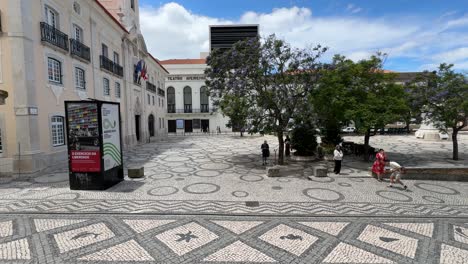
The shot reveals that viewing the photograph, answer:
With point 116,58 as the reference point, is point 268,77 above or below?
below

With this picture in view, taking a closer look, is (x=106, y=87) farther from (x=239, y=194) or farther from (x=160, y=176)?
(x=239, y=194)

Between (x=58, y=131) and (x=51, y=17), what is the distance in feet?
21.3

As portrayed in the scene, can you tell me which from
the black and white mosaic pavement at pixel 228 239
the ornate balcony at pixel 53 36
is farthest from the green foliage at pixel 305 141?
the ornate balcony at pixel 53 36

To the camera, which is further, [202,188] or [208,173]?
[208,173]

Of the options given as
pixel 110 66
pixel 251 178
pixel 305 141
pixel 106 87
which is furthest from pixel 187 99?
pixel 251 178

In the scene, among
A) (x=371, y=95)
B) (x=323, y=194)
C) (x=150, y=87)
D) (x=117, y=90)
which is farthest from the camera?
(x=150, y=87)

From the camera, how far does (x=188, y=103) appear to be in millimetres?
49250

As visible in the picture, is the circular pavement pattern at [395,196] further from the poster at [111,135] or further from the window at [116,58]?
the window at [116,58]

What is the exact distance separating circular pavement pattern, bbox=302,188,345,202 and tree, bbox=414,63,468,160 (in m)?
10.6

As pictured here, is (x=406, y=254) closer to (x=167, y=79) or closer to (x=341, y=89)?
(x=341, y=89)

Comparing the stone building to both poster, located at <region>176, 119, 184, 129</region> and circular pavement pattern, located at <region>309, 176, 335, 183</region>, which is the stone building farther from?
poster, located at <region>176, 119, 184, 129</region>

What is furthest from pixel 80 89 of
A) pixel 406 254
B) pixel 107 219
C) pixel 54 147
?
pixel 406 254

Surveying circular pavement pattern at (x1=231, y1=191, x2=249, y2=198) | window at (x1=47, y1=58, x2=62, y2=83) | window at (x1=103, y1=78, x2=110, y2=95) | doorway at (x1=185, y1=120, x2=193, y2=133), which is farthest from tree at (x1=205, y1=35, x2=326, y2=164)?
doorway at (x1=185, y1=120, x2=193, y2=133)

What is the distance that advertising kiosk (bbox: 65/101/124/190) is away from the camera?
832 centimetres
